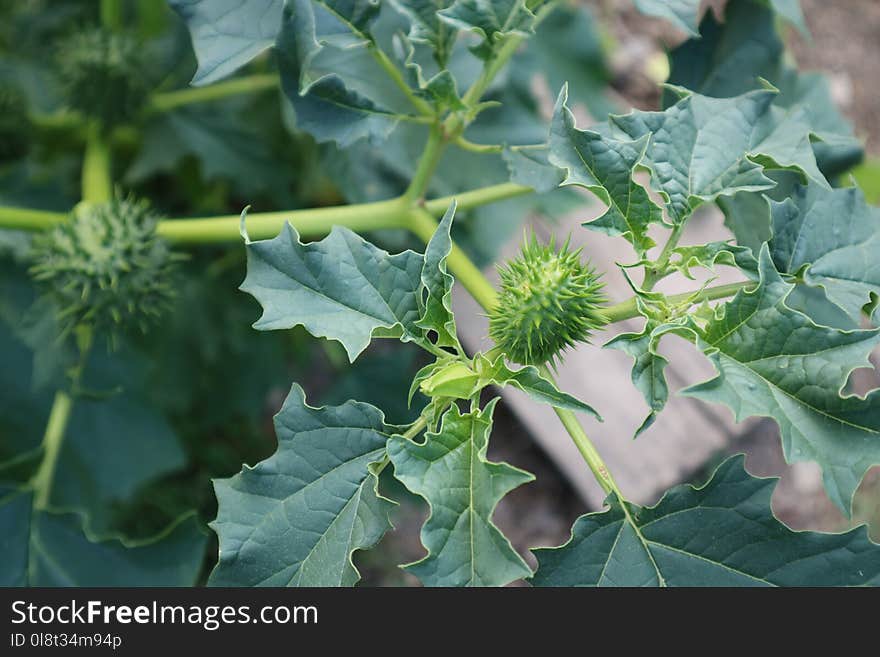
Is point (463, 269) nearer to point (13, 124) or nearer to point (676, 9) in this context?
point (676, 9)

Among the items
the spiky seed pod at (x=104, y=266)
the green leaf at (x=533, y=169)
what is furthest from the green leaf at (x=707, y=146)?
the spiky seed pod at (x=104, y=266)

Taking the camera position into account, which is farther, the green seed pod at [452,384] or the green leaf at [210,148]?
the green leaf at [210,148]

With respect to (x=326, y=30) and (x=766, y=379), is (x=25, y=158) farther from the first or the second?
(x=766, y=379)

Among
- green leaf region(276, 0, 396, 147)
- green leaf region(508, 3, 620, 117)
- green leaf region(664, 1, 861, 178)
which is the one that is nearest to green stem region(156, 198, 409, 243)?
green leaf region(276, 0, 396, 147)

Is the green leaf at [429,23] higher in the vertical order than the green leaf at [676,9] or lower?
lower

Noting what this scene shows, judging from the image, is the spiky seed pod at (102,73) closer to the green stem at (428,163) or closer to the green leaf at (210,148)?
the green leaf at (210,148)

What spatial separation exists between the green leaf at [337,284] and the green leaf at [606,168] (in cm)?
20

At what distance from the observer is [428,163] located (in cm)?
115

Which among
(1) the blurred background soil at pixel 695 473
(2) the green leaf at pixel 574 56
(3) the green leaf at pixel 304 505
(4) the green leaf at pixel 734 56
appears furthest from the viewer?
(1) the blurred background soil at pixel 695 473

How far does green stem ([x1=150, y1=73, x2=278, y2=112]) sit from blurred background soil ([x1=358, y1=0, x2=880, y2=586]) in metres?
0.97

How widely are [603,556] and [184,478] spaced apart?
5.41 ft

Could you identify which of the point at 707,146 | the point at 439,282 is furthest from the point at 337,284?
the point at 707,146

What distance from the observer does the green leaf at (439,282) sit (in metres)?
0.93
